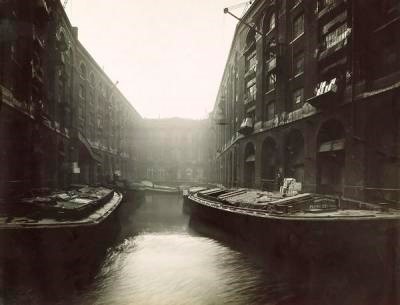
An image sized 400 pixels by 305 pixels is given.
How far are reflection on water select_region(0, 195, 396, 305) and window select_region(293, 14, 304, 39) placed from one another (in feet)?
43.2

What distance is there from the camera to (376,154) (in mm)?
13508

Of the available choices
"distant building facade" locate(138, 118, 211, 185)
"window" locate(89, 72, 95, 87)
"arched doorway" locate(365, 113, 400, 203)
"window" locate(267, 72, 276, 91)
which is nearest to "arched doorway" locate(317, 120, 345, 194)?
"arched doorway" locate(365, 113, 400, 203)

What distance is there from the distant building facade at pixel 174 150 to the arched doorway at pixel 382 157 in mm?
44364

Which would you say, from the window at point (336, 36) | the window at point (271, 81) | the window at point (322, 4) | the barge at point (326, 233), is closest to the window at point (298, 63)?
the window at point (271, 81)

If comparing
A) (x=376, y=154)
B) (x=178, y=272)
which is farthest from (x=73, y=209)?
(x=376, y=154)

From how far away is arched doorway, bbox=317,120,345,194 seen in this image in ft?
51.4

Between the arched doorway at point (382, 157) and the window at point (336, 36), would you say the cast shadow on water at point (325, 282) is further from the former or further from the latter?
the window at point (336, 36)

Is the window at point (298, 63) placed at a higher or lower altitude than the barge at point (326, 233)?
higher

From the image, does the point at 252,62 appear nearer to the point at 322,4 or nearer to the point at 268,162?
the point at 268,162

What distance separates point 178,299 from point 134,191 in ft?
77.3

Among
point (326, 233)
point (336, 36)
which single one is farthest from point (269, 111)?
point (326, 233)

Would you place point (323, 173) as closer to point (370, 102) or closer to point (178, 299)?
point (370, 102)

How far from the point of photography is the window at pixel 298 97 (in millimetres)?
18641

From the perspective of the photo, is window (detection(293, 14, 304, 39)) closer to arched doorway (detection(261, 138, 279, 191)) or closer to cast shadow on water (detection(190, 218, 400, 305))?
arched doorway (detection(261, 138, 279, 191))
